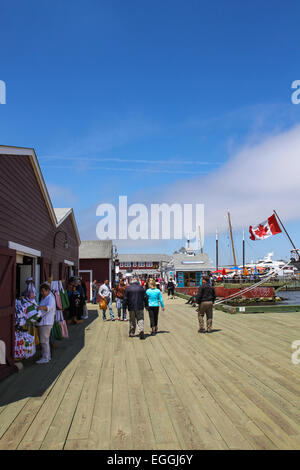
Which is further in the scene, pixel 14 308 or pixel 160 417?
pixel 14 308

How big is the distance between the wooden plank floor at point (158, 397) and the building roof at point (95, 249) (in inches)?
656

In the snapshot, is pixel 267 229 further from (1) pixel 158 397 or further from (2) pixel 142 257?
(2) pixel 142 257

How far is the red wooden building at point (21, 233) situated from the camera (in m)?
7.16

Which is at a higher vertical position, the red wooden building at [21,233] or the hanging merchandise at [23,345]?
the red wooden building at [21,233]

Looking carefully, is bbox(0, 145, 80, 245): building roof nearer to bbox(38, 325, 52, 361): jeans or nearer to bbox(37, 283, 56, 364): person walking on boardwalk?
bbox(37, 283, 56, 364): person walking on boardwalk

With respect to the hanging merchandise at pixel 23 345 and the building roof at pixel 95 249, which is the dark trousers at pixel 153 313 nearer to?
the hanging merchandise at pixel 23 345

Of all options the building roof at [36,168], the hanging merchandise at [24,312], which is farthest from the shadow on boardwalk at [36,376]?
the building roof at [36,168]

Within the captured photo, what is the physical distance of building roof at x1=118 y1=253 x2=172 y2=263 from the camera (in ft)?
297

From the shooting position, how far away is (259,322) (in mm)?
13492

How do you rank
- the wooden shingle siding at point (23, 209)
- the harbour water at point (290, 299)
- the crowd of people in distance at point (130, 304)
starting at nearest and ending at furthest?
the wooden shingle siding at point (23, 209) < the crowd of people in distance at point (130, 304) < the harbour water at point (290, 299)
